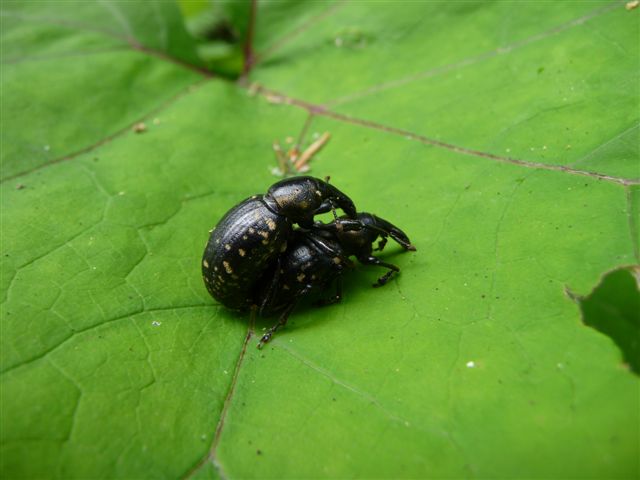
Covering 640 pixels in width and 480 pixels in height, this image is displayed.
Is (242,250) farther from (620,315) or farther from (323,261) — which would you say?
(620,315)

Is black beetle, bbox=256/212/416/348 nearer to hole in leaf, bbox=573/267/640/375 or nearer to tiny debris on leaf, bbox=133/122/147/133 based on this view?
hole in leaf, bbox=573/267/640/375

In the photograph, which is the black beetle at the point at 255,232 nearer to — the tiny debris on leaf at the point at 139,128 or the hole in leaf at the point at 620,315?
the tiny debris on leaf at the point at 139,128

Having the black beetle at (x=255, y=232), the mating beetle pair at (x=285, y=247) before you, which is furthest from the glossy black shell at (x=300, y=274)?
the black beetle at (x=255, y=232)

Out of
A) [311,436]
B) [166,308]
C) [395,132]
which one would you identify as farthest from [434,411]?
[395,132]

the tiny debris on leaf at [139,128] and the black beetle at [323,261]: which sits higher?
the tiny debris on leaf at [139,128]

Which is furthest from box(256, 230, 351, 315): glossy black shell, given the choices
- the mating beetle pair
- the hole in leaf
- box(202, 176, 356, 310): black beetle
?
the hole in leaf

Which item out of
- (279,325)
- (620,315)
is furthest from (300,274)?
(620,315)

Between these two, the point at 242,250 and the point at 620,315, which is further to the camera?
the point at 620,315
